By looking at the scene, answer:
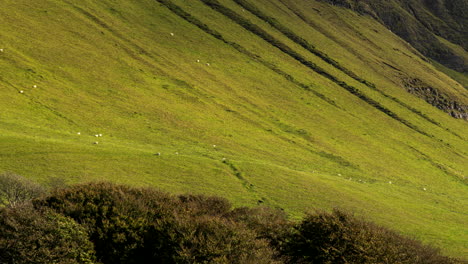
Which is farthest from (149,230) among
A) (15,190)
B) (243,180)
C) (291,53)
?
(291,53)

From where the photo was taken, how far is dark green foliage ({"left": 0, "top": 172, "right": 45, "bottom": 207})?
1333 inches

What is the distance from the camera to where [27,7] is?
8950cm

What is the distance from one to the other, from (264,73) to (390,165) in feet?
117

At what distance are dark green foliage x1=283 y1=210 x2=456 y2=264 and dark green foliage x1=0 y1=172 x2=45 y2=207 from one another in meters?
17.9

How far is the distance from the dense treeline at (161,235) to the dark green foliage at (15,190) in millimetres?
6712

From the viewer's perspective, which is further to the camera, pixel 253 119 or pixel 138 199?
pixel 253 119

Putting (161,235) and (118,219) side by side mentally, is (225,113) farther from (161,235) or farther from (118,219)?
(161,235)

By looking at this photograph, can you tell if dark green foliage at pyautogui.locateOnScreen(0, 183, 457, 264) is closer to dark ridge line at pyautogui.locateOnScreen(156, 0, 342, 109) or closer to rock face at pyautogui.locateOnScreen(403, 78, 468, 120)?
dark ridge line at pyautogui.locateOnScreen(156, 0, 342, 109)

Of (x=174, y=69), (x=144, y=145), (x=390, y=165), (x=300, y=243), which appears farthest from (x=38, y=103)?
(x=390, y=165)

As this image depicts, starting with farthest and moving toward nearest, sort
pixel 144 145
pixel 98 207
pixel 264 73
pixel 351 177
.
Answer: pixel 264 73 → pixel 351 177 → pixel 144 145 → pixel 98 207

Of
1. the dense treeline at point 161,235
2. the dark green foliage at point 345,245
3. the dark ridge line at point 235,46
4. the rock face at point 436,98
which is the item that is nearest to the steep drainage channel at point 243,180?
the dense treeline at point 161,235

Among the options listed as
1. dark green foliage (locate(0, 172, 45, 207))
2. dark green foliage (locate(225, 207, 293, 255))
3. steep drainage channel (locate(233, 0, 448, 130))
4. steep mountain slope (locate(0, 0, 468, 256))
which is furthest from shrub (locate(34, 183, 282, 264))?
steep drainage channel (locate(233, 0, 448, 130))

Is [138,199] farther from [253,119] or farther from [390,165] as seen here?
[390,165]

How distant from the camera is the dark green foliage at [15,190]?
111 ft
